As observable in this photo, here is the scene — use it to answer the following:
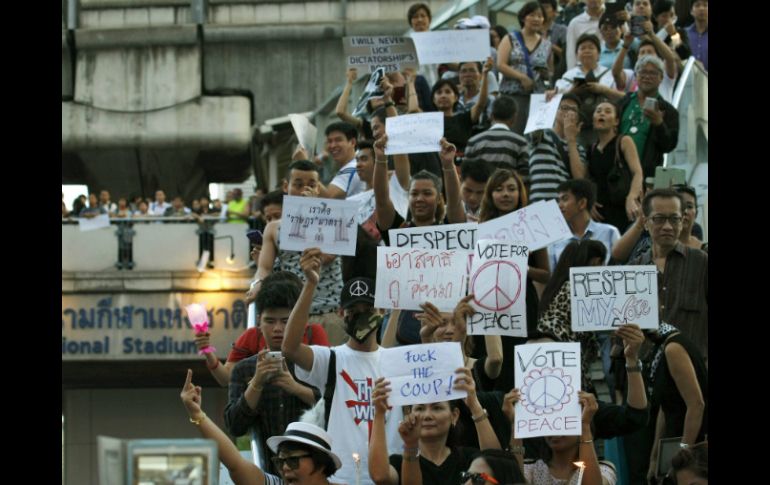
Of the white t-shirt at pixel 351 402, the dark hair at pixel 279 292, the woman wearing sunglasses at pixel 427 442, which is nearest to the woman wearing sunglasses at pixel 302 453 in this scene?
the woman wearing sunglasses at pixel 427 442

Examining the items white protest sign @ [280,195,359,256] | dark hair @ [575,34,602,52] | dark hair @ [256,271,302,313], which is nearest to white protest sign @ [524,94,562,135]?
dark hair @ [575,34,602,52]

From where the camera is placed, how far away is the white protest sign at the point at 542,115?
42.6 ft

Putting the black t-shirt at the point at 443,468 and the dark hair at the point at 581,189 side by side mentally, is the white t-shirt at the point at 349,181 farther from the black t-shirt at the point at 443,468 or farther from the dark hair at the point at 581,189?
the black t-shirt at the point at 443,468

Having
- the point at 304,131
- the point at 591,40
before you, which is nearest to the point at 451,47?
the point at 591,40

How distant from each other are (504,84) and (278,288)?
6323 mm

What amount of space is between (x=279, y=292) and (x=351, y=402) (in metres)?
0.76

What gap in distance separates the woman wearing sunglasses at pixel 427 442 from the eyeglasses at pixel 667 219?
2.12 meters

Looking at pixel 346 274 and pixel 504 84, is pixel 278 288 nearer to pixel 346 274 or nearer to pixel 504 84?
pixel 346 274

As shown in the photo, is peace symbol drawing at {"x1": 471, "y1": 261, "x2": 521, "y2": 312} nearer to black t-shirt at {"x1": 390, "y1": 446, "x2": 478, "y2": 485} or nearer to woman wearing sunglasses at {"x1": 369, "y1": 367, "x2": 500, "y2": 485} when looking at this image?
woman wearing sunglasses at {"x1": 369, "y1": 367, "x2": 500, "y2": 485}

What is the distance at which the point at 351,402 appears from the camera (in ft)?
30.2

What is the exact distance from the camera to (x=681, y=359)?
9.44 meters

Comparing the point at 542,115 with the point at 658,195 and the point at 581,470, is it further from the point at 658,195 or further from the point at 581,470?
the point at 581,470

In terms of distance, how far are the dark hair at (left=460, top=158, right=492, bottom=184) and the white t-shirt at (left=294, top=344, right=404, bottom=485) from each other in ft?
7.95
